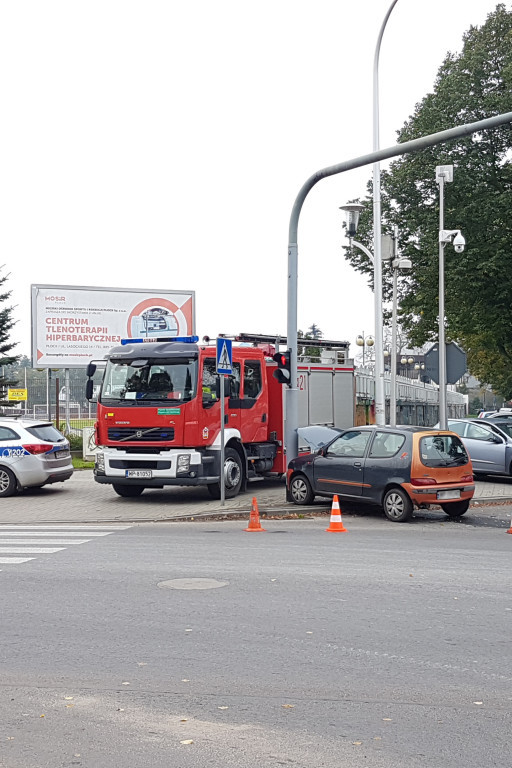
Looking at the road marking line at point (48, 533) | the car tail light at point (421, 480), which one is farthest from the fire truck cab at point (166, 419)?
the car tail light at point (421, 480)

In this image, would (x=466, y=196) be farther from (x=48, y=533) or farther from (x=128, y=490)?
(x=48, y=533)

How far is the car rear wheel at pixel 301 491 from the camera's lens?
57.6 feet

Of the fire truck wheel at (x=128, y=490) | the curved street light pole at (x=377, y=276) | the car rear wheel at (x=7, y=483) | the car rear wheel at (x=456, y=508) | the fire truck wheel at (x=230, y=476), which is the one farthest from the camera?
the curved street light pole at (x=377, y=276)

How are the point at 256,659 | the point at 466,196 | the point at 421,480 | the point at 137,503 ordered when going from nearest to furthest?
1. the point at 256,659
2. the point at 421,480
3. the point at 137,503
4. the point at 466,196

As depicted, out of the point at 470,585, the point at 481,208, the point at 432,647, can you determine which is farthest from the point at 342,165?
the point at 481,208

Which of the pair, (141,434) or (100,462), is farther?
(100,462)

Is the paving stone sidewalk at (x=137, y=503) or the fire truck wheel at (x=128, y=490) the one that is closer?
the paving stone sidewalk at (x=137, y=503)

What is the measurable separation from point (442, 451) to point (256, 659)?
9.75 m

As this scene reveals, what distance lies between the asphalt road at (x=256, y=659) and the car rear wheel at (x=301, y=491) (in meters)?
5.21

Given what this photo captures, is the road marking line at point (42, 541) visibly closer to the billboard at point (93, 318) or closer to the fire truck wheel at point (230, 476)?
the fire truck wheel at point (230, 476)

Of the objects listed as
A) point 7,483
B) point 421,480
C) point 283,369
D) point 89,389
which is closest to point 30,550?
point 421,480

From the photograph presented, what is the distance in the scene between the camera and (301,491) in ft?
58.1

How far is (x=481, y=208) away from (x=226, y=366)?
771 inches

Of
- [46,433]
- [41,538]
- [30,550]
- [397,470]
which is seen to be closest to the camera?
[30,550]
